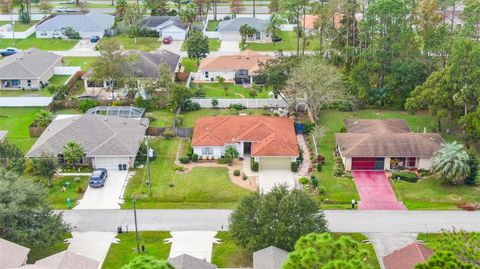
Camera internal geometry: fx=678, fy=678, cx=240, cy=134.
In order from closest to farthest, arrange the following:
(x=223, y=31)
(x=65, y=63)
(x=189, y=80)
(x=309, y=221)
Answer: (x=309, y=221) → (x=189, y=80) → (x=65, y=63) → (x=223, y=31)

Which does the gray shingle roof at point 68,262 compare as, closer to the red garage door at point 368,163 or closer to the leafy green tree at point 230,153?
the leafy green tree at point 230,153

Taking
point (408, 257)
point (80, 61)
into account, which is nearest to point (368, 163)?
point (408, 257)

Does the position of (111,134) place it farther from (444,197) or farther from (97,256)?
(444,197)

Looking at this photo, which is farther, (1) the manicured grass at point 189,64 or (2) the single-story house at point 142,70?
(1) the manicured grass at point 189,64

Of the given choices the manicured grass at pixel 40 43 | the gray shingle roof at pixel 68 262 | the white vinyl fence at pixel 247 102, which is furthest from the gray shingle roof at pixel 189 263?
the manicured grass at pixel 40 43

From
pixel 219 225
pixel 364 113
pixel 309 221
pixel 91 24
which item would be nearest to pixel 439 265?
pixel 309 221

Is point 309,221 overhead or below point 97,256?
overhead

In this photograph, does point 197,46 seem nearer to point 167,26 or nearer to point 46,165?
point 167,26

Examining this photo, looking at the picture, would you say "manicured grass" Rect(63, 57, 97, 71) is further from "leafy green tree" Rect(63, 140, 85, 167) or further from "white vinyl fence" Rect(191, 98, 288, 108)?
"leafy green tree" Rect(63, 140, 85, 167)
